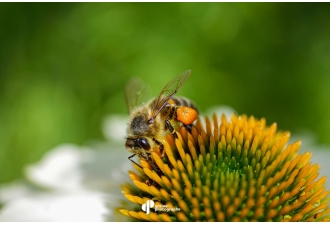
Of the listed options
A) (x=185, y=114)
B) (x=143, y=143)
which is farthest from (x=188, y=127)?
(x=143, y=143)

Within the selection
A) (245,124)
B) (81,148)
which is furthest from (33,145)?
(245,124)

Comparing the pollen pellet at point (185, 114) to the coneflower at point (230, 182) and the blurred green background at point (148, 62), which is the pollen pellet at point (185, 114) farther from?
the blurred green background at point (148, 62)

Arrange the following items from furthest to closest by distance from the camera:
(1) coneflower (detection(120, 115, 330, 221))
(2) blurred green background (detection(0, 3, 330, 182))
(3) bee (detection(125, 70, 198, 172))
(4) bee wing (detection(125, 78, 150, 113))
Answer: (2) blurred green background (detection(0, 3, 330, 182)), (4) bee wing (detection(125, 78, 150, 113)), (3) bee (detection(125, 70, 198, 172)), (1) coneflower (detection(120, 115, 330, 221))

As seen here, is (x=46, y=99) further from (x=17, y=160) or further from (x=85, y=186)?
(x=85, y=186)

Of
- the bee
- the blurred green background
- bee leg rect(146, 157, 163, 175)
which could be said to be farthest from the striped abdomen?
the blurred green background

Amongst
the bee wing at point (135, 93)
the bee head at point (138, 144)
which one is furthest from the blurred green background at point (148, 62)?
the bee head at point (138, 144)

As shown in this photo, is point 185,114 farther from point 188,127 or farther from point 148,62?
point 148,62

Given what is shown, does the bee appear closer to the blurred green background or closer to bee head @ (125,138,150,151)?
bee head @ (125,138,150,151)
